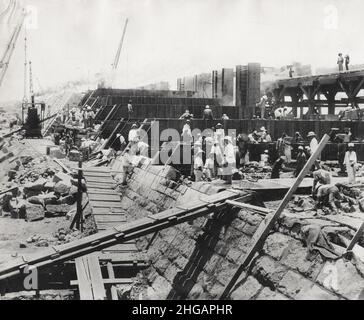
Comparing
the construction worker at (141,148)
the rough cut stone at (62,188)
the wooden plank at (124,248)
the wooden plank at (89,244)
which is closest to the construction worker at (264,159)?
the construction worker at (141,148)

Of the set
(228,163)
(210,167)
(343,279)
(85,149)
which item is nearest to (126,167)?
(210,167)

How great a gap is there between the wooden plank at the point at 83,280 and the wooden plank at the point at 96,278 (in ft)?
0.29

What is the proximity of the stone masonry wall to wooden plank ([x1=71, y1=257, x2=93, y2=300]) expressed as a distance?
141cm

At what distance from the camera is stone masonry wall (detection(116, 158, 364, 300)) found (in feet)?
20.9

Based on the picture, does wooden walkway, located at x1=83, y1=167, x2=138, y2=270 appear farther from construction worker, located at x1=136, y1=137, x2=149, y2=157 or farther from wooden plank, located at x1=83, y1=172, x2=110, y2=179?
construction worker, located at x1=136, y1=137, x2=149, y2=157

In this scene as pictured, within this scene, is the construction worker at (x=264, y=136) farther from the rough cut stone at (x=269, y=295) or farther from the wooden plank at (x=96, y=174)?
Result: the rough cut stone at (x=269, y=295)

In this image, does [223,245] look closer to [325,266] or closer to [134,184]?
[325,266]

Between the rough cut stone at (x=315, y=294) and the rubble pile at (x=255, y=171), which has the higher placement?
the rubble pile at (x=255, y=171)

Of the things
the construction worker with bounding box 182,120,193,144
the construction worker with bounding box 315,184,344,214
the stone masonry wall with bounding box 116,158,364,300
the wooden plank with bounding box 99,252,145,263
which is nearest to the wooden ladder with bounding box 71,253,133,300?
the wooden plank with bounding box 99,252,145,263

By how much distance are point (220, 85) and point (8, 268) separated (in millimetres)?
Answer: 27460

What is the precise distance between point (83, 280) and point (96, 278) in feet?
0.92

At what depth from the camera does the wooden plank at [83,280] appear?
8.66 m

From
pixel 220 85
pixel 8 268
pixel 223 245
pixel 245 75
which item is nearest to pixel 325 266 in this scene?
pixel 223 245

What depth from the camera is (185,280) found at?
925 centimetres
